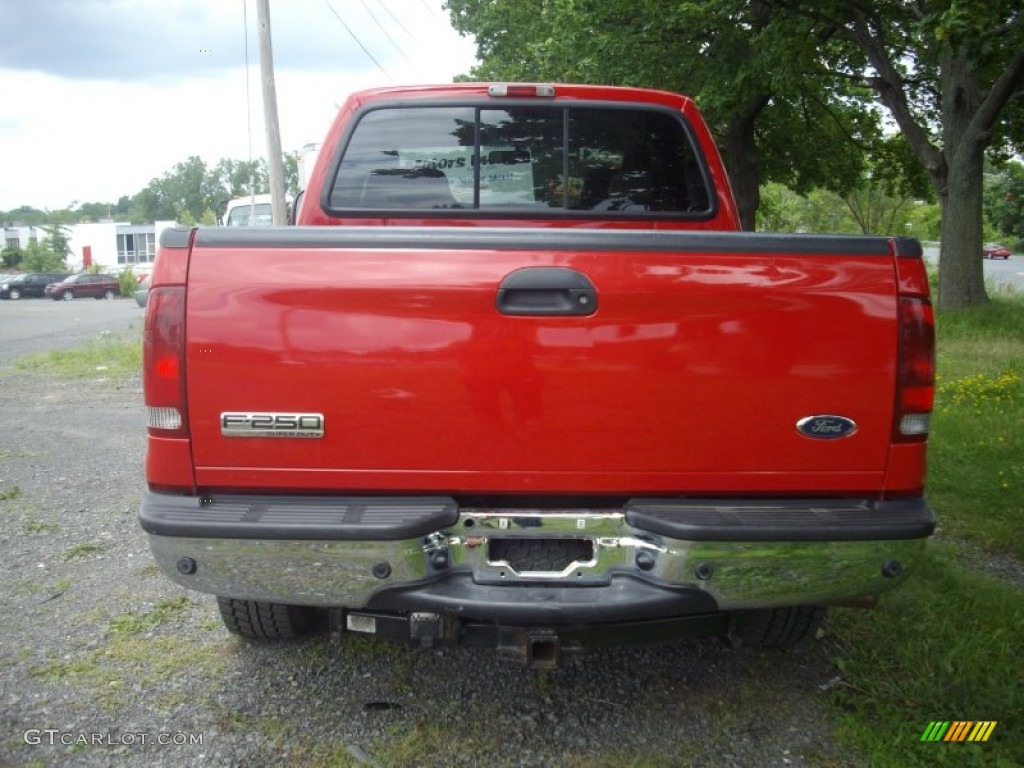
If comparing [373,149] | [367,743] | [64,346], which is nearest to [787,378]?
[367,743]

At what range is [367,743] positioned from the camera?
281cm

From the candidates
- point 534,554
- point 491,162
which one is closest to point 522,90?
point 491,162

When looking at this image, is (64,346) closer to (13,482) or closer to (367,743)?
(13,482)

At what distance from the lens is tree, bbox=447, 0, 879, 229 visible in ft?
42.6

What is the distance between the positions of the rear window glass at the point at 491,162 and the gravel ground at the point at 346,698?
6.13ft

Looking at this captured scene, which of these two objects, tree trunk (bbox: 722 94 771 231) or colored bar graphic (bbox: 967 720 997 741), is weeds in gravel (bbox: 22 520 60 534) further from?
tree trunk (bbox: 722 94 771 231)

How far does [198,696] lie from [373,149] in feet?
7.55

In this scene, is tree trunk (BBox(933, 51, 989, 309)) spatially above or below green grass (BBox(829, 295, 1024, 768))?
above

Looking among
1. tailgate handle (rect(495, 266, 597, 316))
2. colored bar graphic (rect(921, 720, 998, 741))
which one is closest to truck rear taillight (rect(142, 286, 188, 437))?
tailgate handle (rect(495, 266, 597, 316))

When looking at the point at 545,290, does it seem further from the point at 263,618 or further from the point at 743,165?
the point at 743,165

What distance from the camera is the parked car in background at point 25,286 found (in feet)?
153

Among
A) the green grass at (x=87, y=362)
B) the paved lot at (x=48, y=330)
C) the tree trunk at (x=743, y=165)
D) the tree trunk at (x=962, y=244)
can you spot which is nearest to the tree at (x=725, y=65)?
the tree trunk at (x=743, y=165)

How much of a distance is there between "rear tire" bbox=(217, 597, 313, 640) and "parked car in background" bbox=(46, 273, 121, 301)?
47.5 meters

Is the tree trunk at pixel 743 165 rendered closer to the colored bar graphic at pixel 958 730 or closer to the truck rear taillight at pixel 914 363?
the colored bar graphic at pixel 958 730
